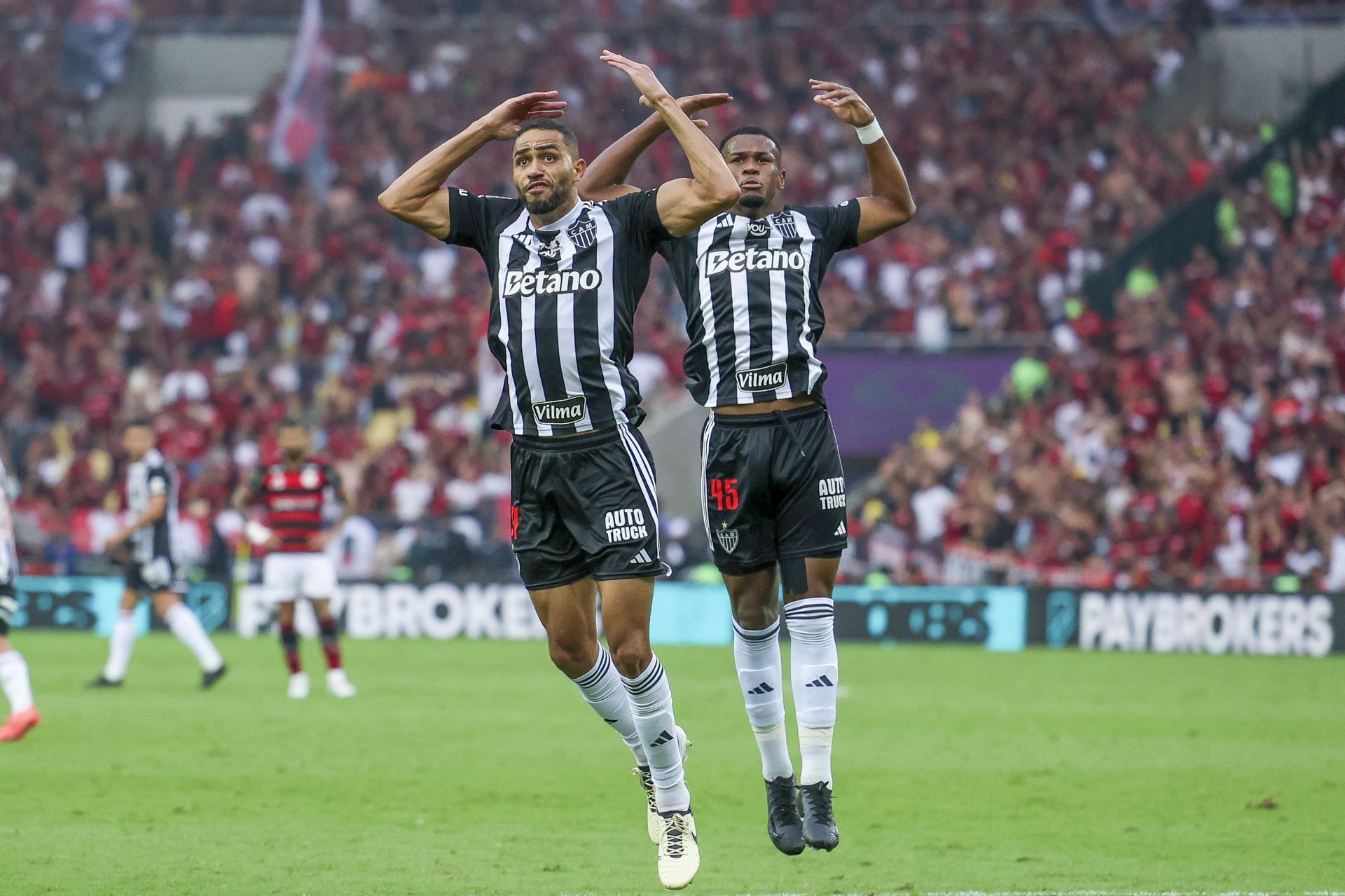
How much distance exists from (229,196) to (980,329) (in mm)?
12720

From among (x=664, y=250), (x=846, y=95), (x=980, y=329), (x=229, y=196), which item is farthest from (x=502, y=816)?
Answer: (x=229, y=196)

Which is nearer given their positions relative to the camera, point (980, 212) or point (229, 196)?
point (980, 212)

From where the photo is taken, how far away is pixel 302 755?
12.4 meters

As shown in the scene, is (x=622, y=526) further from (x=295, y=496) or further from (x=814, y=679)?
(x=295, y=496)

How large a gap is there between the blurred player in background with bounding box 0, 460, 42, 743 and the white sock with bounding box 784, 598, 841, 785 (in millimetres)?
6246

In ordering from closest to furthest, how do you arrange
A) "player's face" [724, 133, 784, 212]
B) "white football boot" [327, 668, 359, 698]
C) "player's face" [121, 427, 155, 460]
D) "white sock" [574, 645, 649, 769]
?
"white sock" [574, 645, 649, 769] → "player's face" [724, 133, 784, 212] → "player's face" [121, 427, 155, 460] → "white football boot" [327, 668, 359, 698]

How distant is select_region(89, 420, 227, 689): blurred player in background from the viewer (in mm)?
16016

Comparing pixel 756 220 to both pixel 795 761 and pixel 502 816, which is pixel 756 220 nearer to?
pixel 502 816

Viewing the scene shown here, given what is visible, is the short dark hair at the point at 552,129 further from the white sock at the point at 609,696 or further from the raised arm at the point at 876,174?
the white sock at the point at 609,696

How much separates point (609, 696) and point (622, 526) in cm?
87

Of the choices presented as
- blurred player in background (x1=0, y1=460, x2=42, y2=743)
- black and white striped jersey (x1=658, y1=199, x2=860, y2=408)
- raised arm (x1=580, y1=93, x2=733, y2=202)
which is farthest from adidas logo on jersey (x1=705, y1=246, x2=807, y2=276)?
blurred player in background (x1=0, y1=460, x2=42, y2=743)

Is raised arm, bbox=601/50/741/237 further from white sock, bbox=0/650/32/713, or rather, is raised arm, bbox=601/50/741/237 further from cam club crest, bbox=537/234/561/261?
white sock, bbox=0/650/32/713

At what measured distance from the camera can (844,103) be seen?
7.81 meters

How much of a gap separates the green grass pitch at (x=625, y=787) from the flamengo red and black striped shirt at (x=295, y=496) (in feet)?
4.74
